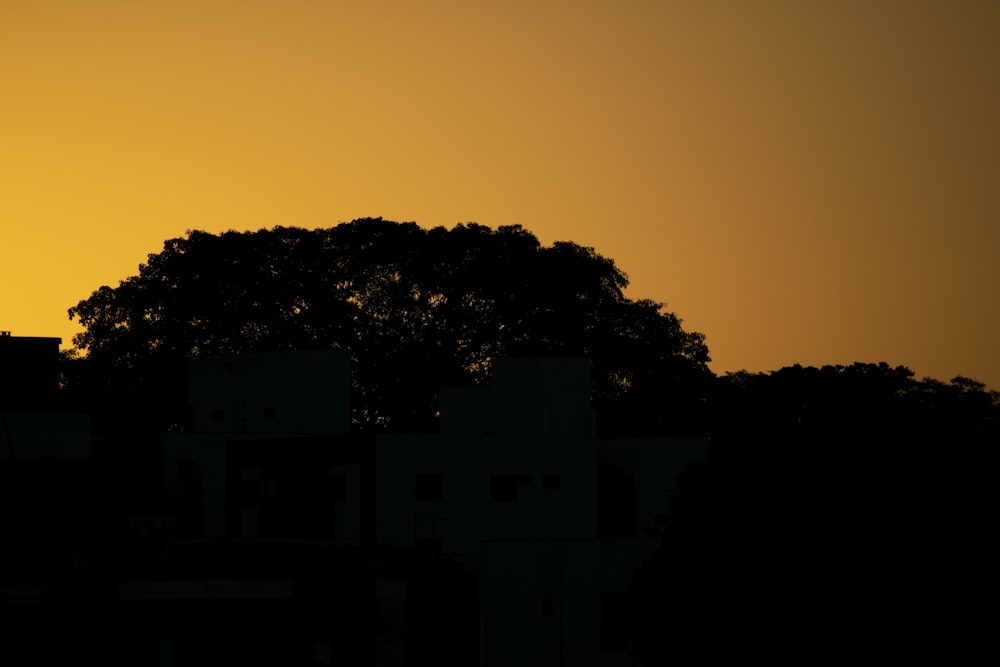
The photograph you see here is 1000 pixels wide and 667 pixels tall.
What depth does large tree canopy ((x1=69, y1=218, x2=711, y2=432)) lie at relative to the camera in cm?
7781

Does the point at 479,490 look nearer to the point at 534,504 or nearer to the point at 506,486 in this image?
the point at 506,486

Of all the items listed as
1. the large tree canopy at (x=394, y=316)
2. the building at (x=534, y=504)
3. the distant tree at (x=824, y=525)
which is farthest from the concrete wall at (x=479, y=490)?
the large tree canopy at (x=394, y=316)

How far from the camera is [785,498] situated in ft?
134

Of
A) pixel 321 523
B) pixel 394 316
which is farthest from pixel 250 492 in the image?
pixel 394 316

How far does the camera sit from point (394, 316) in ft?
266

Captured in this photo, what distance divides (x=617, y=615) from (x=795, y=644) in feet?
29.9

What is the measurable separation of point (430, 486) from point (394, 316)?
2938 centimetres

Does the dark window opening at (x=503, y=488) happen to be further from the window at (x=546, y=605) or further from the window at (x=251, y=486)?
the window at (x=251, y=486)

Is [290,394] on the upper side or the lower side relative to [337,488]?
upper

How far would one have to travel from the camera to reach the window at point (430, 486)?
52156 mm

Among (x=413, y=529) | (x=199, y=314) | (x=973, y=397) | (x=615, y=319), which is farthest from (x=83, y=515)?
(x=615, y=319)

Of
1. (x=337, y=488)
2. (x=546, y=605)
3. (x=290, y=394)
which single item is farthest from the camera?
(x=290, y=394)

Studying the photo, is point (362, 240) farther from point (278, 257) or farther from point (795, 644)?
point (795, 644)

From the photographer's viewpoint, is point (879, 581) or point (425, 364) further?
point (425, 364)
